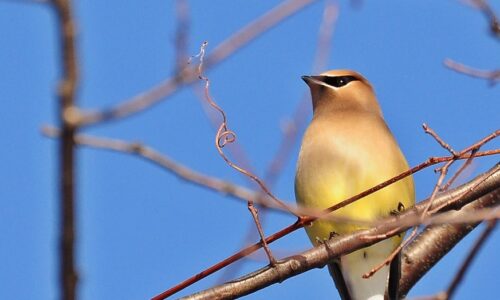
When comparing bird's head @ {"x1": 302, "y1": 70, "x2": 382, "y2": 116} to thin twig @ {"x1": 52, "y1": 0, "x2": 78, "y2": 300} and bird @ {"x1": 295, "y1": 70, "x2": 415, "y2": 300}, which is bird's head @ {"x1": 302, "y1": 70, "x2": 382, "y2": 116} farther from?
thin twig @ {"x1": 52, "y1": 0, "x2": 78, "y2": 300}

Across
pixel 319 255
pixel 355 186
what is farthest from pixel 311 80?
pixel 319 255

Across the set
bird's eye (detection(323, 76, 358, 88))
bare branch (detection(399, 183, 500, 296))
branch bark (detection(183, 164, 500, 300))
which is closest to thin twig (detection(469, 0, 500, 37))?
branch bark (detection(183, 164, 500, 300))

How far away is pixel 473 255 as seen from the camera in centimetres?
151

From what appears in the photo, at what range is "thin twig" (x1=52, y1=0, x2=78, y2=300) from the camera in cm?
105

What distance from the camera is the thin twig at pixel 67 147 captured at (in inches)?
41.4

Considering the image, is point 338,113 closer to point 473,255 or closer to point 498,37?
point 498,37

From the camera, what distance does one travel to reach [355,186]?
Result: 4.39 meters

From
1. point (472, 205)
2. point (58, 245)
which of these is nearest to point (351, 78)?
point (472, 205)

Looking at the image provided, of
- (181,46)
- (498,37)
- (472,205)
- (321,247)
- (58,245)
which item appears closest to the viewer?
(58,245)

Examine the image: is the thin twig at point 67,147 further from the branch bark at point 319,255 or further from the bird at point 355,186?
the bird at point 355,186

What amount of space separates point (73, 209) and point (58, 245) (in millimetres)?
60

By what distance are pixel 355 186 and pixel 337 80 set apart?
3.27 ft

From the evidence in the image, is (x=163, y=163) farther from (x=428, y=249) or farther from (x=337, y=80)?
(x=337, y=80)

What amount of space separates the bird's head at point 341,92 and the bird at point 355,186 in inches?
9.2
